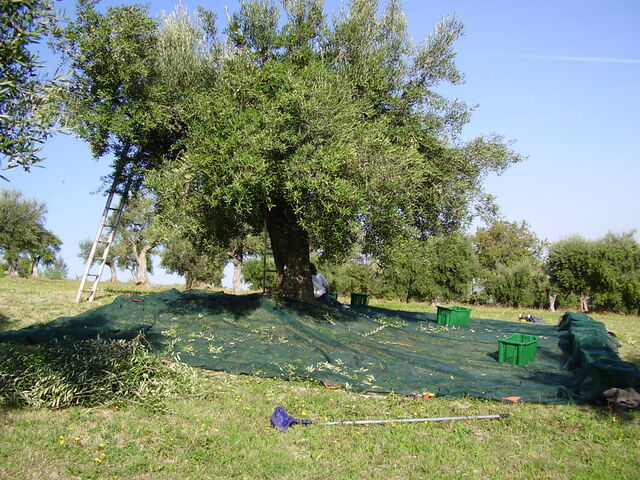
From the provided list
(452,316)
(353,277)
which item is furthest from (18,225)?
(452,316)

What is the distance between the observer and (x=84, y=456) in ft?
17.4

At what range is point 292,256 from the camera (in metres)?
14.1

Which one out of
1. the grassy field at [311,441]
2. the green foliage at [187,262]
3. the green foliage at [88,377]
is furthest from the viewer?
the green foliage at [187,262]

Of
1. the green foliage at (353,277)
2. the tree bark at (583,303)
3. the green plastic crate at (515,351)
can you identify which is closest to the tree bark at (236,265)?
the green foliage at (353,277)

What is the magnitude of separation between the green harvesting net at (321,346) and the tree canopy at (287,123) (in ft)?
6.44

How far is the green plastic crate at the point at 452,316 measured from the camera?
15883 millimetres

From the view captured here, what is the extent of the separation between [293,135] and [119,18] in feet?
21.6

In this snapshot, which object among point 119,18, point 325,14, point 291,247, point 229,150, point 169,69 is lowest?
point 291,247

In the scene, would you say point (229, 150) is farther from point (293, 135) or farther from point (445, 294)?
point (445, 294)

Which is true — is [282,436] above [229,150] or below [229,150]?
below

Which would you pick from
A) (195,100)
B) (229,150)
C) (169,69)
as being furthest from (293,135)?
(169,69)

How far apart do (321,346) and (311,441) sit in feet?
14.8

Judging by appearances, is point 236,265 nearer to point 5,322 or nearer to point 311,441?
point 5,322

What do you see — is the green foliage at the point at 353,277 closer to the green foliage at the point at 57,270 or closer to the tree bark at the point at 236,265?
the tree bark at the point at 236,265
